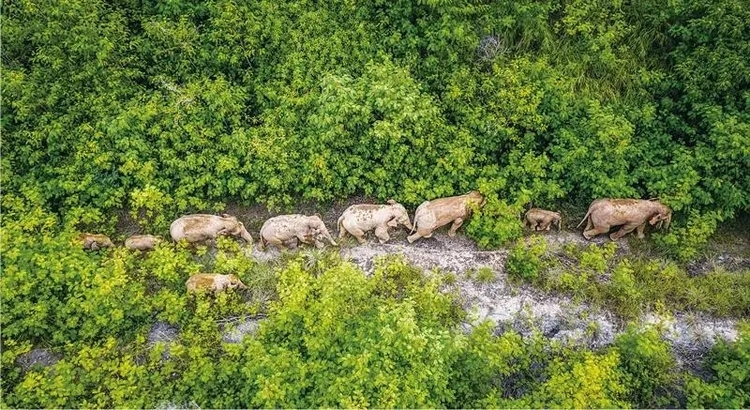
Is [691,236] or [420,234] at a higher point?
[691,236]

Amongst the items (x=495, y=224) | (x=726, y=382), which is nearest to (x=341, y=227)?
(x=495, y=224)

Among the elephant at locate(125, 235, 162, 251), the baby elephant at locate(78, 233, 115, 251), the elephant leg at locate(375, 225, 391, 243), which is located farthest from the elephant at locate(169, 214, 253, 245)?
the elephant leg at locate(375, 225, 391, 243)

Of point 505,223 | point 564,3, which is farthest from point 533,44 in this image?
point 505,223

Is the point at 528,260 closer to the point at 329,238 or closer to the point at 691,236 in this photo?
the point at 691,236

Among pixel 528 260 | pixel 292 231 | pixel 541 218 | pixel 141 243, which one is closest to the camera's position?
pixel 528 260

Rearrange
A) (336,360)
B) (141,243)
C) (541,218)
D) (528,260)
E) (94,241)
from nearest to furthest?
1. (336,360)
2. (528,260)
3. (94,241)
4. (141,243)
5. (541,218)

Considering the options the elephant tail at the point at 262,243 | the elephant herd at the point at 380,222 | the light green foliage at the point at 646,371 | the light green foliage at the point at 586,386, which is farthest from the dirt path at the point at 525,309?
the light green foliage at the point at 586,386

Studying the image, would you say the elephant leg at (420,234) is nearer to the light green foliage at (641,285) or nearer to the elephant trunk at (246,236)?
the light green foliage at (641,285)

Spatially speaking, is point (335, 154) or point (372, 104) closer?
point (372, 104)
